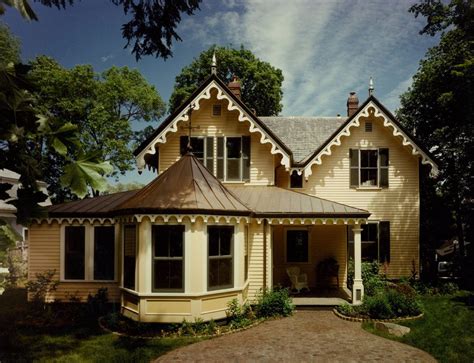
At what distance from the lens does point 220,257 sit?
37.5 ft

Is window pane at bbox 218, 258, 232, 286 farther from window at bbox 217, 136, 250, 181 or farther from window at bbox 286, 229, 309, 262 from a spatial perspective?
window at bbox 286, 229, 309, 262

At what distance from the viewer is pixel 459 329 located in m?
10.8

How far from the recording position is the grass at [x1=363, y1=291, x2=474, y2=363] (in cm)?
905

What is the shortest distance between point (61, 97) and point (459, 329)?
31.5 metres

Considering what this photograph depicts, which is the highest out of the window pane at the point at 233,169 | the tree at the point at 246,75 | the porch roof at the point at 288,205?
the tree at the point at 246,75

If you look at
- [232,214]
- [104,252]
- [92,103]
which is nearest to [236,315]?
[232,214]

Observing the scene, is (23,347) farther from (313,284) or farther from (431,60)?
(431,60)

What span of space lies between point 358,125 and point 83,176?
1546 cm

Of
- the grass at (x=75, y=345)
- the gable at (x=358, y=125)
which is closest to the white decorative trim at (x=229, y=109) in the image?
the gable at (x=358, y=125)

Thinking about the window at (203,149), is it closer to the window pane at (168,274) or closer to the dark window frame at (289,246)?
the dark window frame at (289,246)

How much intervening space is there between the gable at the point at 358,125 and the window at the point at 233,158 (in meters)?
2.46

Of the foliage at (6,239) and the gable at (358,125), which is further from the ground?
the gable at (358,125)

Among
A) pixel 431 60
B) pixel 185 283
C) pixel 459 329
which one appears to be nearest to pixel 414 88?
pixel 431 60

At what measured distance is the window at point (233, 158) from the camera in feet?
53.2
